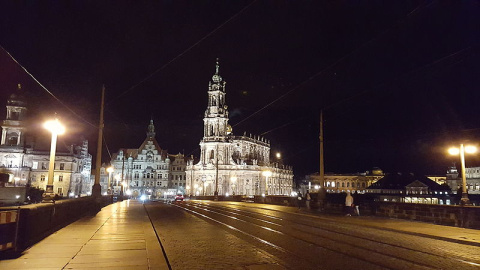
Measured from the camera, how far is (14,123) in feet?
262

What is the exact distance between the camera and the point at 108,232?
14.8 meters

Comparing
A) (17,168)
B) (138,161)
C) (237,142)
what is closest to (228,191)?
(237,142)

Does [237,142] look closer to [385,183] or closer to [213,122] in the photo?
[213,122]

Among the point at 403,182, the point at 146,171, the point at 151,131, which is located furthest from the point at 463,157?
the point at 151,131

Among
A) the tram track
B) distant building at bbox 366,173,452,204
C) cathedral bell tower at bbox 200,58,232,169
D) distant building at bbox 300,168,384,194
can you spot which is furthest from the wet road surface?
distant building at bbox 300,168,384,194

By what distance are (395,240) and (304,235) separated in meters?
3.40

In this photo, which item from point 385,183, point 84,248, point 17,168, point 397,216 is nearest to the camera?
point 84,248

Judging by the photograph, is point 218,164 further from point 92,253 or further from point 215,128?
point 92,253

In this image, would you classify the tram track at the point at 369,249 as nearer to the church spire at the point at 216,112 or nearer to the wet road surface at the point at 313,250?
the wet road surface at the point at 313,250

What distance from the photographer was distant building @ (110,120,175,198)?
363 ft

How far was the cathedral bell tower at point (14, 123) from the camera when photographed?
79.6 metres

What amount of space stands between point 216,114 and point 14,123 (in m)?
51.8

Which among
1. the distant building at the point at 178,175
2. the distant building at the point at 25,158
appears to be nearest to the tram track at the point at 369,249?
the distant building at the point at 25,158

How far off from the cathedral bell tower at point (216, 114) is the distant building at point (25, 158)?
129 ft
